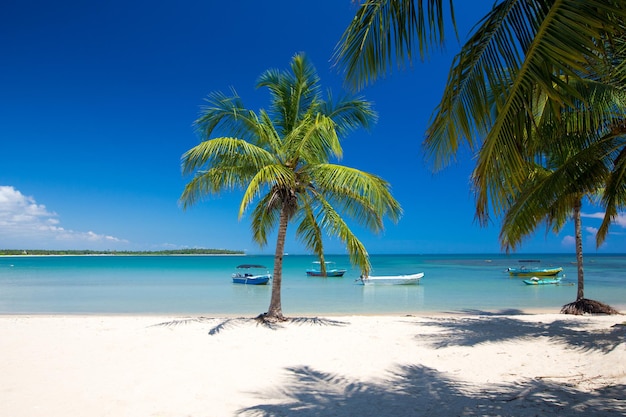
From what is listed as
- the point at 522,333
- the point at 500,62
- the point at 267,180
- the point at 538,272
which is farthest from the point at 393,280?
the point at 500,62

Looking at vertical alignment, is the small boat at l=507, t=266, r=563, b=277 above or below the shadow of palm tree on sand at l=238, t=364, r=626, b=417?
below

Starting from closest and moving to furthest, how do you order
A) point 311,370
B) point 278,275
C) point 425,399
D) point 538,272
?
point 425,399 < point 311,370 < point 278,275 < point 538,272

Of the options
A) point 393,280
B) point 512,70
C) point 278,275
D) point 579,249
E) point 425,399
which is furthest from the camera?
point 393,280

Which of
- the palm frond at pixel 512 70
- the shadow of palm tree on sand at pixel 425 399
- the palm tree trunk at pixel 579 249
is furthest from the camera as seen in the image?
the palm tree trunk at pixel 579 249

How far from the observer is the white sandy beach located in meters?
4.55

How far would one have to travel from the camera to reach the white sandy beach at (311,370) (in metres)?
4.55

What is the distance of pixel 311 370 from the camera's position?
6188 mm

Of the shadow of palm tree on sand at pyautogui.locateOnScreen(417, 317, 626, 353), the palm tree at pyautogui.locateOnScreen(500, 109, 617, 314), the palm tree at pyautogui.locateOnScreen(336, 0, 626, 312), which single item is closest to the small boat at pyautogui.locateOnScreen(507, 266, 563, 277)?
the shadow of palm tree on sand at pyautogui.locateOnScreen(417, 317, 626, 353)

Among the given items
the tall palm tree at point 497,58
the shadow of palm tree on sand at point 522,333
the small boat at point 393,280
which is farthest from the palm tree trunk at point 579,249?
the small boat at point 393,280

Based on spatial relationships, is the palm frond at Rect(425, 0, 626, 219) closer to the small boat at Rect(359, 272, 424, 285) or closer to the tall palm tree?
the tall palm tree

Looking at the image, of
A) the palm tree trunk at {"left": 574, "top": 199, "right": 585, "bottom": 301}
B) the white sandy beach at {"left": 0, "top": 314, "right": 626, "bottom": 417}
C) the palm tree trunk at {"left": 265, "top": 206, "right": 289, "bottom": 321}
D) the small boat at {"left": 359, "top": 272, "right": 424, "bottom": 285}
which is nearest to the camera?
the white sandy beach at {"left": 0, "top": 314, "right": 626, "bottom": 417}

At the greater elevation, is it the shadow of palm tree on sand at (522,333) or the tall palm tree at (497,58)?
the tall palm tree at (497,58)

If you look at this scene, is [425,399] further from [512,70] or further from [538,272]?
[538,272]

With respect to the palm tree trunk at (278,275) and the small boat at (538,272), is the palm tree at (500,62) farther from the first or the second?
the small boat at (538,272)
